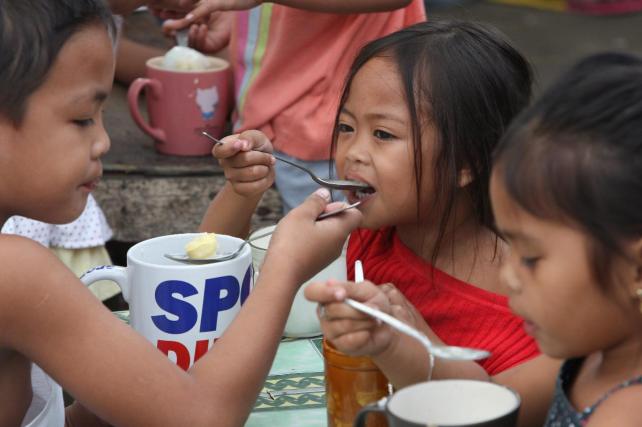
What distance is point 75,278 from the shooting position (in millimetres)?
1418

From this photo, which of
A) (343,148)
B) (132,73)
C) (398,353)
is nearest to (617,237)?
(398,353)

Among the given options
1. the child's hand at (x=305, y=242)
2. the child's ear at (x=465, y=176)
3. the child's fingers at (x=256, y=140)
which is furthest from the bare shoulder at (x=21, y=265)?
the child's ear at (x=465, y=176)

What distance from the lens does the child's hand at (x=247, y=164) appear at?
180cm

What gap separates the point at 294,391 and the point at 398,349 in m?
0.30

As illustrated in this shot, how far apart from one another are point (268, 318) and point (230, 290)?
9 centimetres

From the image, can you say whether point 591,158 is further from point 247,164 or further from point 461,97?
point 247,164

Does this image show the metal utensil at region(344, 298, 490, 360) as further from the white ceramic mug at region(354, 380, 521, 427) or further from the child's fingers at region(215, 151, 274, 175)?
the child's fingers at region(215, 151, 274, 175)

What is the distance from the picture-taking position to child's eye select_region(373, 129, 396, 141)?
1748mm

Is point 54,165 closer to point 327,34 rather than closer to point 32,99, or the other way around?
point 32,99

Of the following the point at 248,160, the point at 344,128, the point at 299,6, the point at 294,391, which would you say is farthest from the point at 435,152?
the point at 299,6

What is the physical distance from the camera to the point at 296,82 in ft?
9.27

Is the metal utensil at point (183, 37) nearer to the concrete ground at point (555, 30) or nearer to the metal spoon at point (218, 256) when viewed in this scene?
the metal spoon at point (218, 256)

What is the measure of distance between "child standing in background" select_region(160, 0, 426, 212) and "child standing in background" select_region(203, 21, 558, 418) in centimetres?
94

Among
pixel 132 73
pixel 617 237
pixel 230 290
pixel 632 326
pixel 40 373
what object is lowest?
pixel 132 73
